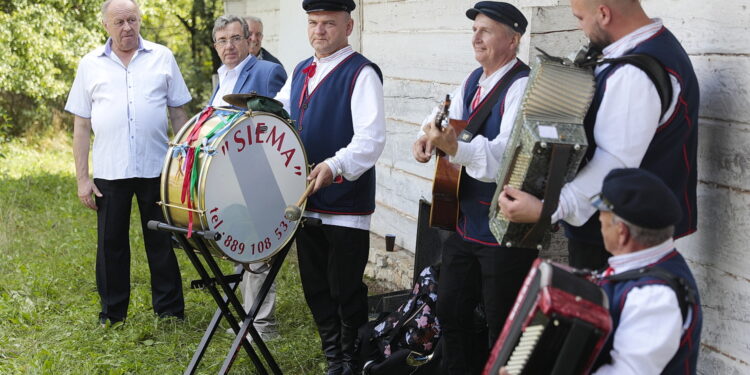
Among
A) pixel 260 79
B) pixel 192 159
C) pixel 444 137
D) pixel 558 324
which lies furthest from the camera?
pixel 260 79

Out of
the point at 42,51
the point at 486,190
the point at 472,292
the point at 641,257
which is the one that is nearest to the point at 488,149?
the point at 486,190

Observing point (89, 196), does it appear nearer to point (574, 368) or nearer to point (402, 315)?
point (402, 315)

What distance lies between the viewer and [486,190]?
3.16m

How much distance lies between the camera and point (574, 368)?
194cm

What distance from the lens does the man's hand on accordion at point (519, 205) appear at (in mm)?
2426

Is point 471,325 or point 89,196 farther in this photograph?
point 89,196

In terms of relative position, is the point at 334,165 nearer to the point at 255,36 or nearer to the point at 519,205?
the point at 519,205

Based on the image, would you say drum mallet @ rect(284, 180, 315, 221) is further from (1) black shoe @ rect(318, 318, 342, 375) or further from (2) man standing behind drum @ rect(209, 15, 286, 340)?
(2) man standing behind drum @ rect(209, 15, 286, 340)

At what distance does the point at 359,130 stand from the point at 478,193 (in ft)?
2.15

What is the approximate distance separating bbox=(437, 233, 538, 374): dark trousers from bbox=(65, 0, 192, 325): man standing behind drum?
2132 mm

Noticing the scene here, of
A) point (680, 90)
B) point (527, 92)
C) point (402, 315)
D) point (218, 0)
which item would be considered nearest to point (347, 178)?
point (402, 315)

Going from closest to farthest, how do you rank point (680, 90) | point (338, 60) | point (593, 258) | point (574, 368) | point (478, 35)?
point (574, 368) → point (680, 90) → point (593, 258) → point (478, 35) → point (338, 60)

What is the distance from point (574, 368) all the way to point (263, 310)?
115 inches

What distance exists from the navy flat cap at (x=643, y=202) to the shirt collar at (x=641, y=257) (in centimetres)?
7
